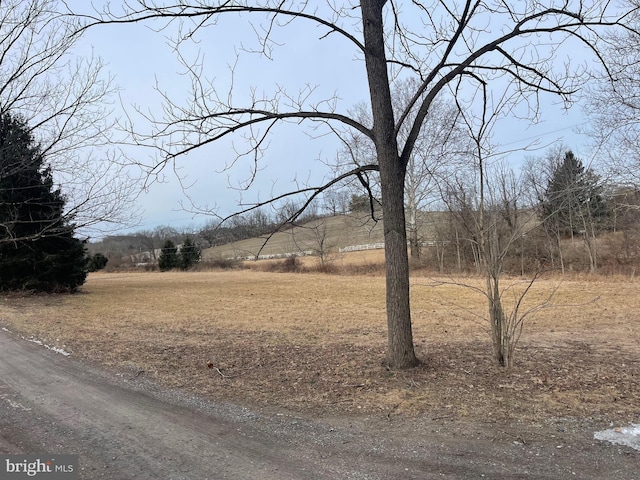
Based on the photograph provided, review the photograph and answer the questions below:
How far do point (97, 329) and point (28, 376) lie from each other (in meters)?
4.37

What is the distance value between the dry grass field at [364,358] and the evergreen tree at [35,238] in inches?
223

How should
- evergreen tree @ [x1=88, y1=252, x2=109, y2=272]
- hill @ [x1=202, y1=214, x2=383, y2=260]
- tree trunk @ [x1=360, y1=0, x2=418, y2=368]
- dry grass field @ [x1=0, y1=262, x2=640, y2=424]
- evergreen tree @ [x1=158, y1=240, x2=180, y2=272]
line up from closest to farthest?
dry grass field @ [x1=0, y1=262, x2=640, y2=424]
tree trunk @ [x1=360, y1=0, x2=418, y2=368]
hill @ [x1=202, y1=214, x2=383, y2=260]
evergreen tree @ [x1=158, y1=240, x2=180, y2=272]
evergreen tree @ [x1=88, y1=252, x2=109, y2=272]

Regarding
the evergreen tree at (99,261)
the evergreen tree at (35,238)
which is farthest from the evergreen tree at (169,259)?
the evergreen tree at (35,238)

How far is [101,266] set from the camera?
7188 centimetres

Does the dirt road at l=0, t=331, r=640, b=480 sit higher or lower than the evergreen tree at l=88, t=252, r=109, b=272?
lower

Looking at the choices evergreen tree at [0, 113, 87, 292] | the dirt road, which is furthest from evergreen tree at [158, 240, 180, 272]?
the dirt road

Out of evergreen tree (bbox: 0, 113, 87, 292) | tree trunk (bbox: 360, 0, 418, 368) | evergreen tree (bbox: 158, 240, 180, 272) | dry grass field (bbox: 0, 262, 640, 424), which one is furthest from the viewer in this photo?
evergreen tree (bbox: 158, 240, 180, 272)

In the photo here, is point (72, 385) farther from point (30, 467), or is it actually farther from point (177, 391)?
point (30, 467)

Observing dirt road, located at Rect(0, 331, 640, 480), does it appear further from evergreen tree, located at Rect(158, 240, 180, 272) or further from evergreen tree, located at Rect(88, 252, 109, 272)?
evergreen tree, located at Rect(88, 252, 109, 272)

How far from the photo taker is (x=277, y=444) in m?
3.64

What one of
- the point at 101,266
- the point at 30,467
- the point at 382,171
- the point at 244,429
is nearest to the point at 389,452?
the point at 244,429

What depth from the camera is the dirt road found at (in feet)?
10.4

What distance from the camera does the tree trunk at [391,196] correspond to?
536cm

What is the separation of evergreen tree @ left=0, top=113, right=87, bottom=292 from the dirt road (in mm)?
14242
